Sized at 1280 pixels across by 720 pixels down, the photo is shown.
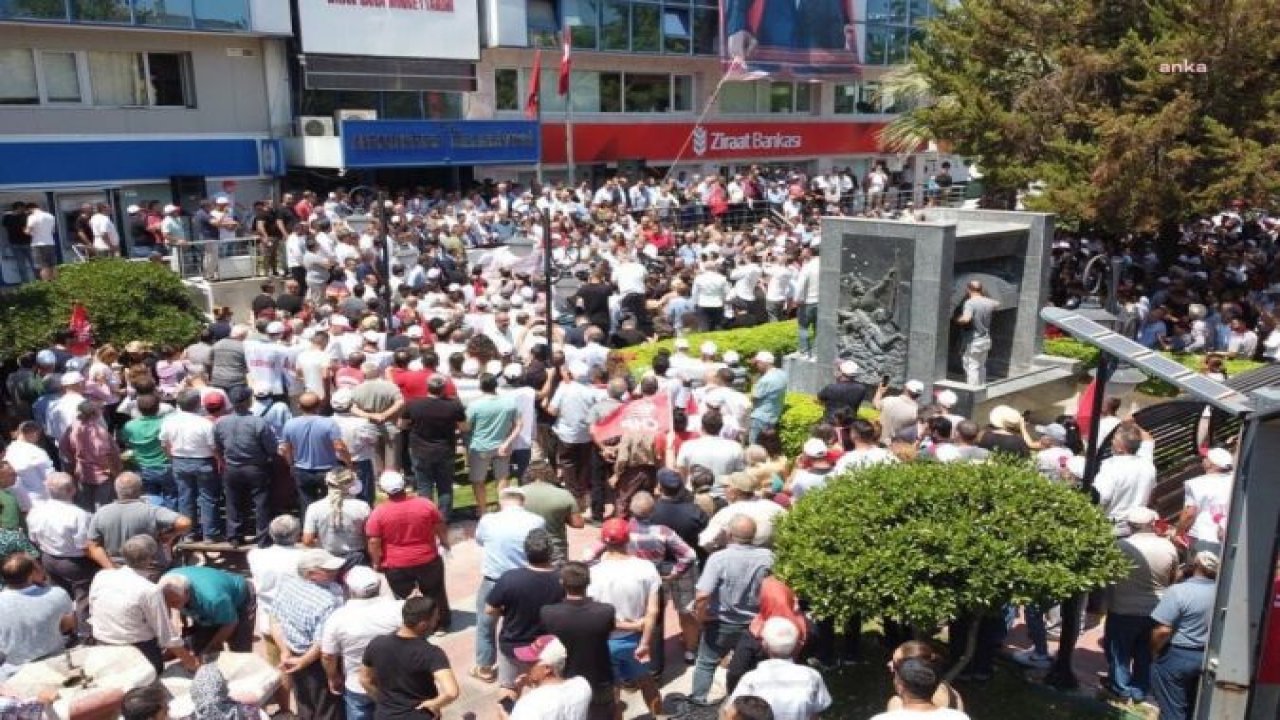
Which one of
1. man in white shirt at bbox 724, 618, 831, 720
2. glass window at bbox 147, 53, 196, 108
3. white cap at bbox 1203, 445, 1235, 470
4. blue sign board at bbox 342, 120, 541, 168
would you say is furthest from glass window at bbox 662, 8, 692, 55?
man in white shirt at bbox 724, 618, 831, 720

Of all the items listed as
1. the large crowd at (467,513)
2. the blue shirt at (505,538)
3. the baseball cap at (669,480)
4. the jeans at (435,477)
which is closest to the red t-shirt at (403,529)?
the large crowd at (467,513)

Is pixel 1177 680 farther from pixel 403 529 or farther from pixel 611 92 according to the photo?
pixel 611 92

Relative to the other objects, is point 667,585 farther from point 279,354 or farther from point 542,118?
point 542,118

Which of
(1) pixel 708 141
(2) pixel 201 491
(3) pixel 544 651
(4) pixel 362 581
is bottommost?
(2) pixel 201 491

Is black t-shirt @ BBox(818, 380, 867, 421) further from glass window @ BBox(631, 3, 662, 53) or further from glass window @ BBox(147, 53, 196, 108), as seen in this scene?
glass window @ BBox(631, 3, 662, 53)

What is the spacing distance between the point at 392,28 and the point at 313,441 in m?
19.9

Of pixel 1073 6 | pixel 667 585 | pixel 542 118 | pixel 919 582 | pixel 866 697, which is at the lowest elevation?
pixel 866 697

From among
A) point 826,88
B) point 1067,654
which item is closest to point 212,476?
point 1067,654

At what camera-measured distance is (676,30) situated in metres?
34.2

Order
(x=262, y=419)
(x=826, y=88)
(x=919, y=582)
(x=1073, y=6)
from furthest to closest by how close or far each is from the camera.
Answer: (x=826, y=88) → (x=1073, y=6) → (x=262, y=419) → (x=919, y=582)

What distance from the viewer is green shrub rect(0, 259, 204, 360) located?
13289 mm

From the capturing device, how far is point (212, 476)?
962 cm

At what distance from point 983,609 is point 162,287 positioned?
12189mm

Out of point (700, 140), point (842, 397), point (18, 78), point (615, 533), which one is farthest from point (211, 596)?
point (700, 140)
